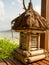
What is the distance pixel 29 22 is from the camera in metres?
2.74

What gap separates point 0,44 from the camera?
5258 millimetres

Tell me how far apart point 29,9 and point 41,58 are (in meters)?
1.13

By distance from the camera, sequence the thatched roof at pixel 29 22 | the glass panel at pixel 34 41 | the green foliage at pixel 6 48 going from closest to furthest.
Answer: the thatched roof at pixel 29 22, the glass panel at pixel 34 41, the green foliage at pixel 6 48

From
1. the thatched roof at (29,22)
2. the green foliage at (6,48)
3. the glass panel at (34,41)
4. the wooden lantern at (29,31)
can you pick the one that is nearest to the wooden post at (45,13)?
the wooden lantern at (29,31)

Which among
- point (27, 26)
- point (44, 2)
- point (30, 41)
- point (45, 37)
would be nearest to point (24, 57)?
point (30, 41)

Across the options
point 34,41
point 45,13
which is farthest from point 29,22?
point 45,13

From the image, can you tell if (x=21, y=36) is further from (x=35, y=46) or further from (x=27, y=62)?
(x=27, y=62)

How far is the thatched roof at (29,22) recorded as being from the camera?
276cm

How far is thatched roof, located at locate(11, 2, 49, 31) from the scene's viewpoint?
2757 mm

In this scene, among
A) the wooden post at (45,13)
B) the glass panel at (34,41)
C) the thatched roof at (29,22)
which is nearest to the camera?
the thatched roof at (29,22)

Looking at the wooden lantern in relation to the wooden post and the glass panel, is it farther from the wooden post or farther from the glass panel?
the wooden post

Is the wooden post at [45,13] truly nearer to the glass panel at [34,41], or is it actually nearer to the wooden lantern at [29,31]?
the wooden lantern at [29,31]

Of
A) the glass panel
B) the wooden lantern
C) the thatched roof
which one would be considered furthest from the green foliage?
the thatched roof

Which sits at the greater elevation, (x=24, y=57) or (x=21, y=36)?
(x=21, y=36)
